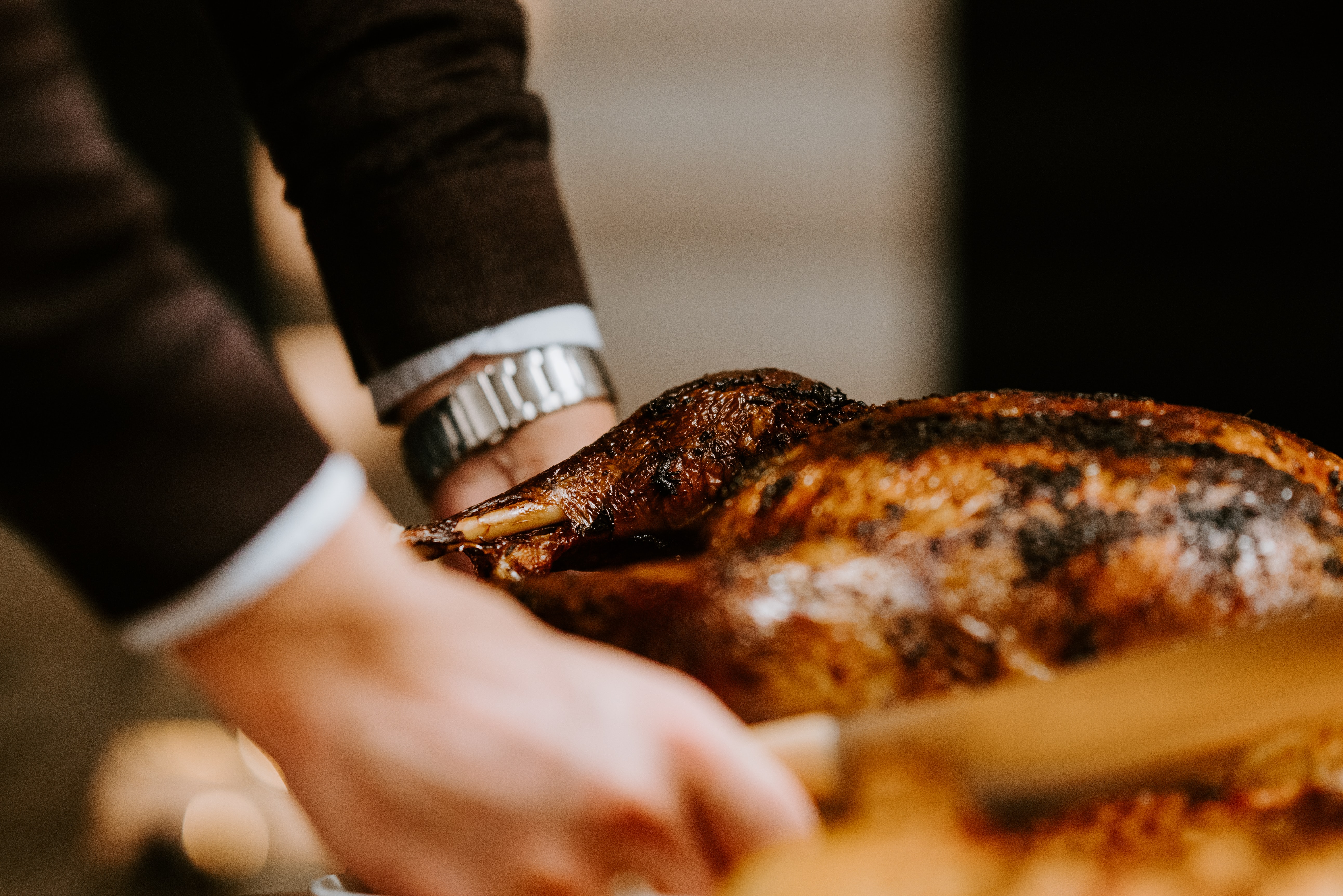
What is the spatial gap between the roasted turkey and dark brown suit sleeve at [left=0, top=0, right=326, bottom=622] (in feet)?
0.77

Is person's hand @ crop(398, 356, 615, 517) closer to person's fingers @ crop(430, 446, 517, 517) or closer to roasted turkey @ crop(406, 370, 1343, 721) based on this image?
person's fingers @ crop(430, 446, 517, 517)

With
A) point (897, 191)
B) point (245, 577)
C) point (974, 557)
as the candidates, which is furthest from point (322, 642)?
point (897, 191)

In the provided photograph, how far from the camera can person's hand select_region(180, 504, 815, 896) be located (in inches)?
15.6

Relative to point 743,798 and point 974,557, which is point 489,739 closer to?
point 743,798

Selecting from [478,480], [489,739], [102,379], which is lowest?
[478,480]

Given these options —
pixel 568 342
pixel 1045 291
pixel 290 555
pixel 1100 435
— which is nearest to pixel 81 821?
pixel 568 342

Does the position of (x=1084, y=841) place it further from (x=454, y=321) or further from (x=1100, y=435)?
(x=454, y=321)

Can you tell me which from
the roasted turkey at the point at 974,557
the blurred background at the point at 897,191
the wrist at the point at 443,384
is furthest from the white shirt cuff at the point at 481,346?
the blurred background at the point at 897,191

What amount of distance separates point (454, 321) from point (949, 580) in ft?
2.02

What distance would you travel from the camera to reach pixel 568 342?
1.04 m

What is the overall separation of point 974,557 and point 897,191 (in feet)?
8.47

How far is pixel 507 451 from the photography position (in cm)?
100

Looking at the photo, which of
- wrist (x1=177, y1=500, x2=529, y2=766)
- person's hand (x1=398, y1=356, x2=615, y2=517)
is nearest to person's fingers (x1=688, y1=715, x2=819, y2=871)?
wrist (x1=177, y1=500, x2=529, y2=766)

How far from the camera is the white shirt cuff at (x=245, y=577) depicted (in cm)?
39
